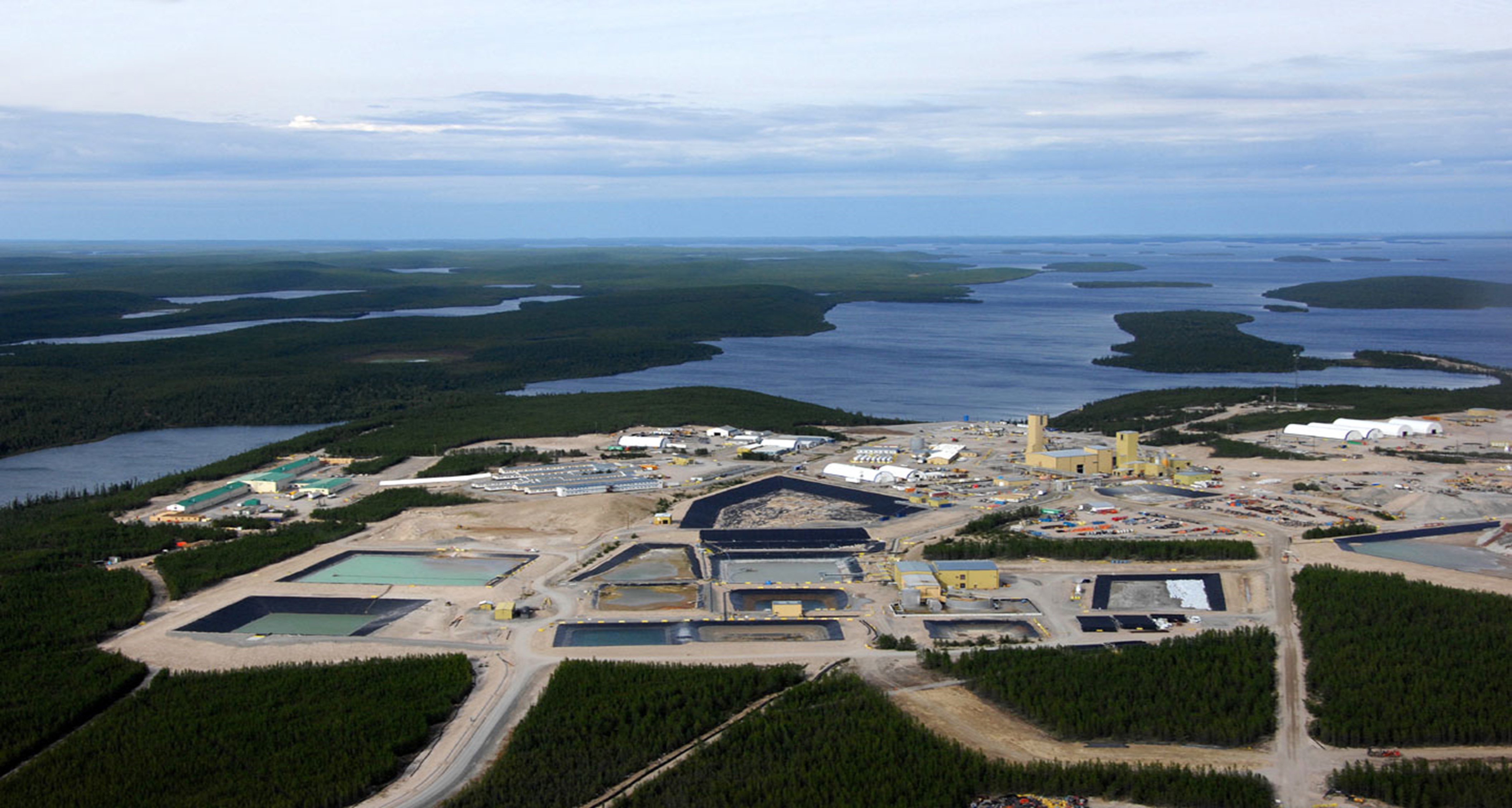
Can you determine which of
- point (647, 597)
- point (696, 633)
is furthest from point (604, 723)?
point (647, 597)

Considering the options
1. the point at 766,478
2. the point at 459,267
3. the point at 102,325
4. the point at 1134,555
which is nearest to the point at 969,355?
the point at 766,478

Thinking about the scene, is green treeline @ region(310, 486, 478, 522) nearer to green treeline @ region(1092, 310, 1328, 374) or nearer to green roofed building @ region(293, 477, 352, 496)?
green roofed building @ region(293, 477, 352, 496)

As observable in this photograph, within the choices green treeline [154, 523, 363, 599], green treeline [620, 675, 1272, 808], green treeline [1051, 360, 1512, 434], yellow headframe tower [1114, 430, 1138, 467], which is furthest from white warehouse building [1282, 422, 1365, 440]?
green treeline [154, 523, 363, 599]

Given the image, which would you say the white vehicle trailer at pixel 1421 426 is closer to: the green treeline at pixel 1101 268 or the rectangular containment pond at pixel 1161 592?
the rectangular containment pond at pixel 1161 592

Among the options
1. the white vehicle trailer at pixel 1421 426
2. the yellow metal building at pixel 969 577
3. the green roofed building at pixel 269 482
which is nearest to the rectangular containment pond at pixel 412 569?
the green roofed building at pixel 269 482

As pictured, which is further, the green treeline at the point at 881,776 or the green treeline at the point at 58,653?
the green treeline at the point at 58,653
